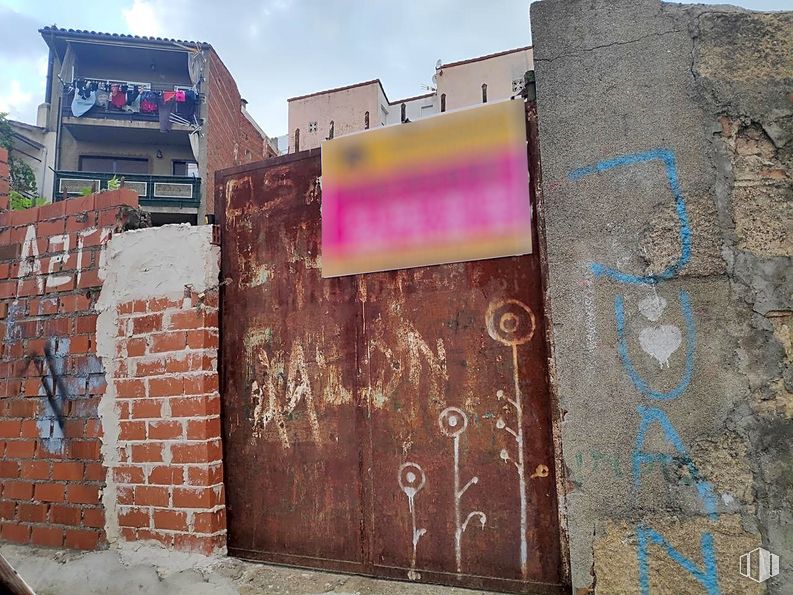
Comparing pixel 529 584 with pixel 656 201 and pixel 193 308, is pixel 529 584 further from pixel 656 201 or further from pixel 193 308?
pixel 193 308

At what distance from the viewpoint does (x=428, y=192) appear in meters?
2.26

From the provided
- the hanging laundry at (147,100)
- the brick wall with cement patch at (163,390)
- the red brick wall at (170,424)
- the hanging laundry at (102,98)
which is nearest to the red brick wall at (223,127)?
the hanging laundry at (147,100)

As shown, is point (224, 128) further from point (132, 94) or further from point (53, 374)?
point (53, 374)

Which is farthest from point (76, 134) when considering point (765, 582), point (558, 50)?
point (765, 582)

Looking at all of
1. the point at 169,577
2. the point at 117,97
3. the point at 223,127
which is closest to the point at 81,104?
the point at 117,97

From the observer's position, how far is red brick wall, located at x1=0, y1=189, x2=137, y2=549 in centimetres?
270

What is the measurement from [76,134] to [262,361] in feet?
62.4

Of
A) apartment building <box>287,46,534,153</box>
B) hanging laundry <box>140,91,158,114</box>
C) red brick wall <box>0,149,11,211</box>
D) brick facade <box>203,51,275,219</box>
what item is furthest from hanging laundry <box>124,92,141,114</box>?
red brick wall <box>0,149,11,211</box>

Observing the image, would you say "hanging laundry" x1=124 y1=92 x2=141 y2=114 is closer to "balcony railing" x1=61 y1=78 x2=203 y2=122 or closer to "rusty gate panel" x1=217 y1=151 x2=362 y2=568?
"balcony railing" x1=61 y1=78 x2=203 y2=122

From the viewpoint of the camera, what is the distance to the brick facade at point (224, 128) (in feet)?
58.0

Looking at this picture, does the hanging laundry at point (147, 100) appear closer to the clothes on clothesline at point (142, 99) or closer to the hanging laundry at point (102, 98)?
the clothes on clothesline at point (142, 99)

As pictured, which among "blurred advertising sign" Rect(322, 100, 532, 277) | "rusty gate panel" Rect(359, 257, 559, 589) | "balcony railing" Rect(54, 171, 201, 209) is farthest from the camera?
"balcony railing" Rect(54, 171, 201, 209)

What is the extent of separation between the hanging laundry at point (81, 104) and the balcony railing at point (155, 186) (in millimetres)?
3063

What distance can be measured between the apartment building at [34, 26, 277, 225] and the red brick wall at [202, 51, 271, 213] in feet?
0.21
